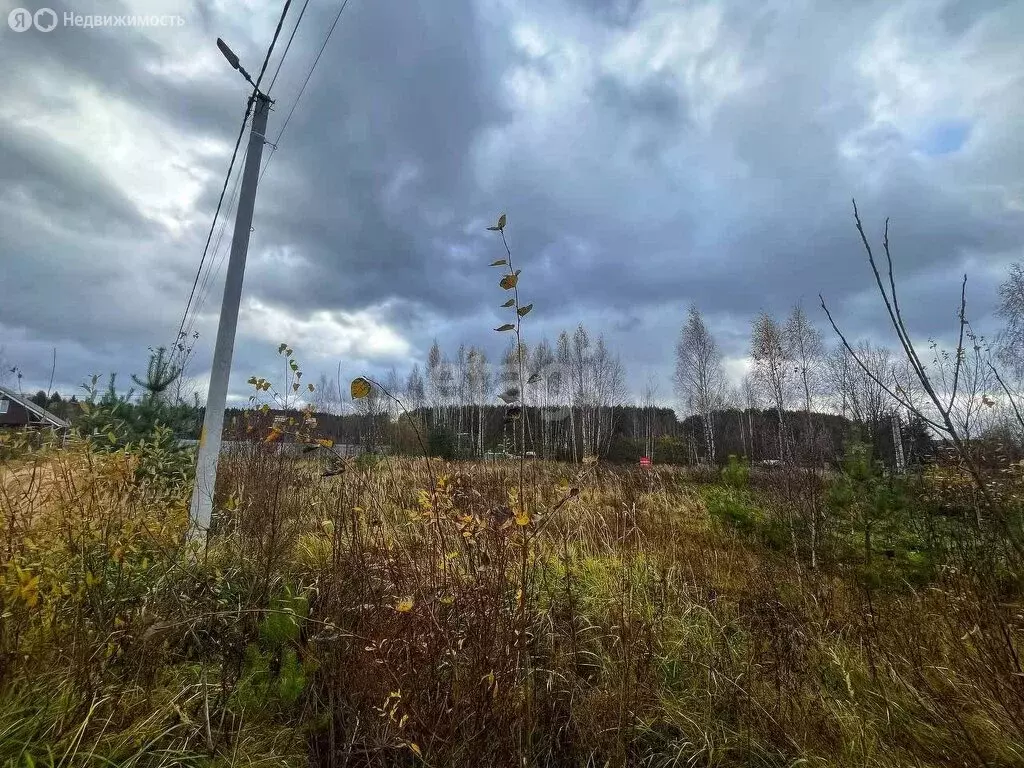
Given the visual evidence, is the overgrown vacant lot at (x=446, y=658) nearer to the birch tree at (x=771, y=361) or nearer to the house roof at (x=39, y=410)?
the house roof at (x=39, y=410)

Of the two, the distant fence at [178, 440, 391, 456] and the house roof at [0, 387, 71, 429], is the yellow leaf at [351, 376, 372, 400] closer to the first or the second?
the distant fence at [178, 440, 391, 456]

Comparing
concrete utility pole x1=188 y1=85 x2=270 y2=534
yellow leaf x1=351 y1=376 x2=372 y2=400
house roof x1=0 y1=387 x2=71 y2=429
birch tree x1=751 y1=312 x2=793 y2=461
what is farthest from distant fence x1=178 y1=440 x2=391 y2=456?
birch tree x1=751 y1=312 x2=793 y2=461

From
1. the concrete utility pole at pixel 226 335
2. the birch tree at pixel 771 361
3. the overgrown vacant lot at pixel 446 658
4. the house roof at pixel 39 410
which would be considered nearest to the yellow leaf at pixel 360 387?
the overgrown vacant lot at pixel 446 658

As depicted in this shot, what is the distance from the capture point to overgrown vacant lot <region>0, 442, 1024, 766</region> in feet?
5.83

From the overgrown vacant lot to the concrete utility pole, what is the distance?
287 millimetres

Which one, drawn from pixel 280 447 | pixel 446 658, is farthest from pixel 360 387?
pixel 280 447

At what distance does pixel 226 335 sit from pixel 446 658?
351 centimetres

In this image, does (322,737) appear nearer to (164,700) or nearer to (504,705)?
(164,700)

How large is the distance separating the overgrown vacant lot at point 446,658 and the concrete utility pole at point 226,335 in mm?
287

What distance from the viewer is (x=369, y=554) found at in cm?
266

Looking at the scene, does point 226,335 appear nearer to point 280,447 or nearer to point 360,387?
point 280,447

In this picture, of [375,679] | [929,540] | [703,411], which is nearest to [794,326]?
[703,411]

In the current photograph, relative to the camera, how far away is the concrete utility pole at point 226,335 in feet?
12.5

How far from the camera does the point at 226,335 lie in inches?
165
